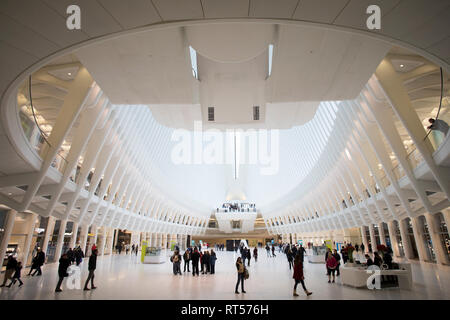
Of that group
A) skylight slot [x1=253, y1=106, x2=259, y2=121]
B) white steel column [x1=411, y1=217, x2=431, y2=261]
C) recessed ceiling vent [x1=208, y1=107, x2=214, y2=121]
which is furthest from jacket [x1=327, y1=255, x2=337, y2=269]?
white steel column [x1=411, y1=217, x2=431, y2=261]

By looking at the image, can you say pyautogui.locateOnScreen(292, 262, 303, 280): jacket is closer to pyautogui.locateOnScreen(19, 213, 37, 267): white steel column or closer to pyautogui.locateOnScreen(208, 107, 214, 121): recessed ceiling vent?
pyautogui.locateOnScreen(208, 107, 214, 121): recessed ceiling vent

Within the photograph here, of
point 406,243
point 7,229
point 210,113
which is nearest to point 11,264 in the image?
point 7,229

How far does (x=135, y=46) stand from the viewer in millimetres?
6848

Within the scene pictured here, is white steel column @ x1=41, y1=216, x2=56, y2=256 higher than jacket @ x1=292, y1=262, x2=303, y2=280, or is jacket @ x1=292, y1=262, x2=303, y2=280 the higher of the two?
white steel column @ x1=41, y1=216, x2=56, y2=256

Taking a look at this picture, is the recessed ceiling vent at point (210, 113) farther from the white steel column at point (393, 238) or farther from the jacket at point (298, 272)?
the white steel column at point (393, 238)

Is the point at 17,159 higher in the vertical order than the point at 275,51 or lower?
lower

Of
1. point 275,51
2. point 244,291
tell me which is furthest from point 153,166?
point 275,51

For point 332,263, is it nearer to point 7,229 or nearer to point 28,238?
point 7,229

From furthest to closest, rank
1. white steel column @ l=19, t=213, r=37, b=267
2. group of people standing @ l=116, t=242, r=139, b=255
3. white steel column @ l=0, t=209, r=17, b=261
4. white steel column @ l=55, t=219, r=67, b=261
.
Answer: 1. group of people standing @ l=116, t=242, r=139, b=255
2. white steel column @ l=55, t=219, r=67, b=261
3. white steel column @ l=19, t=213, r=37, b=267
4. white steel column @ l=0, t=209, r=17, b=261

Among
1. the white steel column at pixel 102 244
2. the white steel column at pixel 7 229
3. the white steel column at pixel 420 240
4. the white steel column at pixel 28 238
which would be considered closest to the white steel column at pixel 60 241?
the white steel column at pixel 28 238
